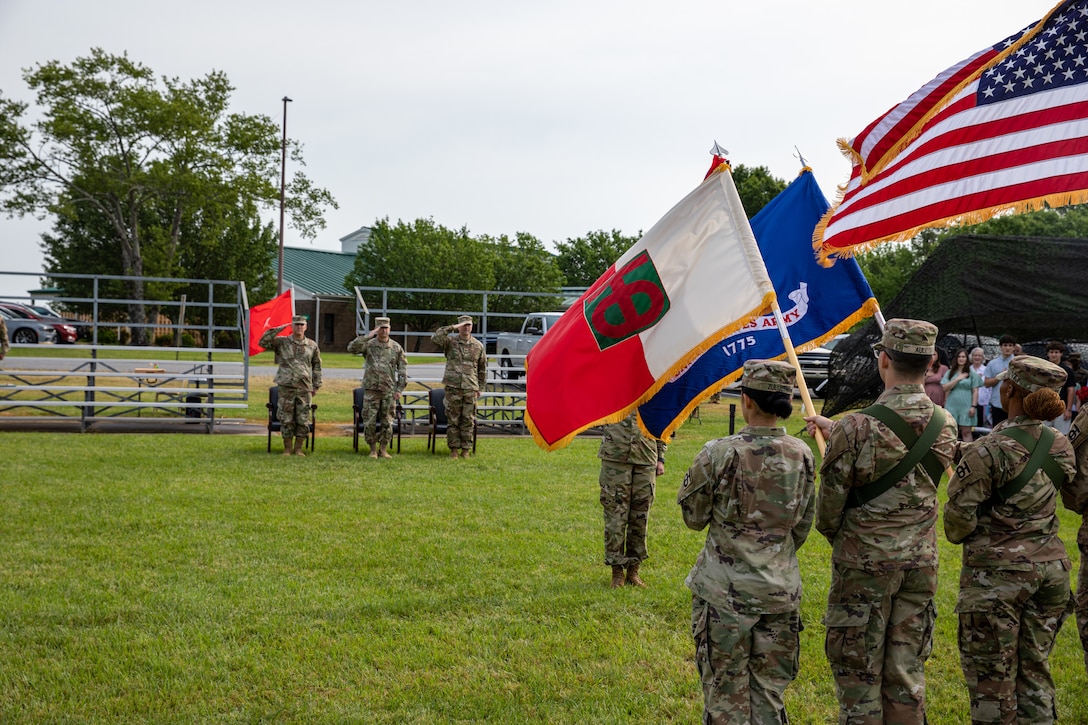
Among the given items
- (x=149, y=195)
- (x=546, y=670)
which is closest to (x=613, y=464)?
(x=546, y=670)

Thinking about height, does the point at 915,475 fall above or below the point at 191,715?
above

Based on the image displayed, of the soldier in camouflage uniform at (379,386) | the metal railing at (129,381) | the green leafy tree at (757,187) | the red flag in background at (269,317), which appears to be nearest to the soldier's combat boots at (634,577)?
the soldier in camouflage uniform at (379,386)

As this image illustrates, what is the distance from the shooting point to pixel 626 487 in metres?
7.11

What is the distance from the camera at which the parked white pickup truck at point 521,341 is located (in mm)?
20234

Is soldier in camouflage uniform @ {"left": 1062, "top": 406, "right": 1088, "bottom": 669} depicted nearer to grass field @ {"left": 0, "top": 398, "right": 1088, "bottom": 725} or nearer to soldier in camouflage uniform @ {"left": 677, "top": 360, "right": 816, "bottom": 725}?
grass field @ {"left": 0, "top": 398, "right": 1088, "bottom": 725}

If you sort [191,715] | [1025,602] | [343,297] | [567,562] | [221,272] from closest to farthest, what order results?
1. [1025,602]
2. [191,715]
3. [567,562]
4. [221,272]
5. [343,297]

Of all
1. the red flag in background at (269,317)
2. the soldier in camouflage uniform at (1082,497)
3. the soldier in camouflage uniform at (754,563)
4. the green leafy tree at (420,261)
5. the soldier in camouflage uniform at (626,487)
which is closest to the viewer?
the soldier in camouflage uniform at (754,563)

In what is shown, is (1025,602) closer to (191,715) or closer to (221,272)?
(191,715)

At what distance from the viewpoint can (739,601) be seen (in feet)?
13.0

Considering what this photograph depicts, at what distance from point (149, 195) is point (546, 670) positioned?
115 ft

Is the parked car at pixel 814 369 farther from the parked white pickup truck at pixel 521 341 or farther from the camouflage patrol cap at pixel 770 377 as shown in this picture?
the camouflage patrol cap at pixel 770 377

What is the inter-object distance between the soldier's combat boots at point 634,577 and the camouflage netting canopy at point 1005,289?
9.51 meters

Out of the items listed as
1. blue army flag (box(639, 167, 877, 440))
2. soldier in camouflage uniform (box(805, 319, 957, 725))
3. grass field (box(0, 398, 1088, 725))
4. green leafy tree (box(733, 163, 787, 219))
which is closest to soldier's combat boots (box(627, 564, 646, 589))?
grass field (box(0, 398, 1088, 725))

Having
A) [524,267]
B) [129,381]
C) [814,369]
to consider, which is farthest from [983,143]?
[524,267]
